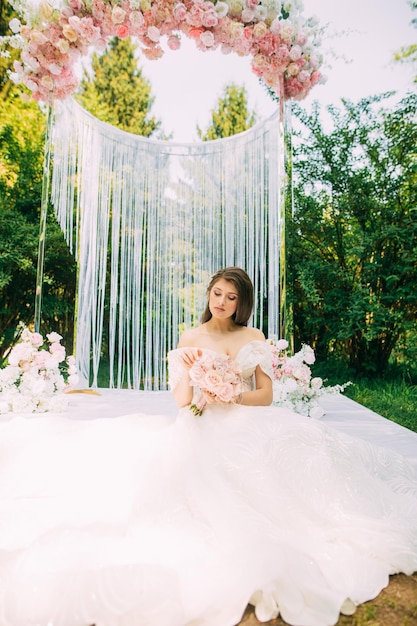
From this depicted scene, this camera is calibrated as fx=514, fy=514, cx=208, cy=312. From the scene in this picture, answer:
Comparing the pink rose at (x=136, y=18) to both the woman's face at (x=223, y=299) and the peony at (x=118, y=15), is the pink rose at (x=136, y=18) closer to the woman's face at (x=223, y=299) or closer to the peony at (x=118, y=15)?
the peony at (x=118, y=15)

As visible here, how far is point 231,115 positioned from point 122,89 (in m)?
2.34

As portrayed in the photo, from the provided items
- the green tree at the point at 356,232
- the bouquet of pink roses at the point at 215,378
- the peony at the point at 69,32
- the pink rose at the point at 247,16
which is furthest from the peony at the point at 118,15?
the green tree at the point at 356,232

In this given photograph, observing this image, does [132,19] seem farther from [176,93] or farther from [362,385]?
[176,93]

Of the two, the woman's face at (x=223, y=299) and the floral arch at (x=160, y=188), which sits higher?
the floral arch at (x=160, y=188)

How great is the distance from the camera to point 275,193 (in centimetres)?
452

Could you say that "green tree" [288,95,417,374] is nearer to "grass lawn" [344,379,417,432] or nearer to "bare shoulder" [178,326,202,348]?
"grass lawn" [344,379,417,432]

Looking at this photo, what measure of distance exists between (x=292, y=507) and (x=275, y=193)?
11.2 feet

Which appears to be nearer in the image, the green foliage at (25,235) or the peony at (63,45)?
A: the peony at (63,45)

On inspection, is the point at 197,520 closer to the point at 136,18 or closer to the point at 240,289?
the point at 240,289

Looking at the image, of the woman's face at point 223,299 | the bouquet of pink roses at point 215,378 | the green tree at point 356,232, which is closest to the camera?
the bouquet of pink roses at point 215,378

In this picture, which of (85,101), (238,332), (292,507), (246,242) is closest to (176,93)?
(85,101)

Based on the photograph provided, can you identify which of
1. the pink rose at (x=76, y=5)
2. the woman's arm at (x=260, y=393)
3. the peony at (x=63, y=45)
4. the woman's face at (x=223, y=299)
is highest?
the pink rose at (x=76, y=5)

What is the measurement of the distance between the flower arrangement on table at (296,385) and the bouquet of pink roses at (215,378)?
5.79 feet

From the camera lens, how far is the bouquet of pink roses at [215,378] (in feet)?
6.08
